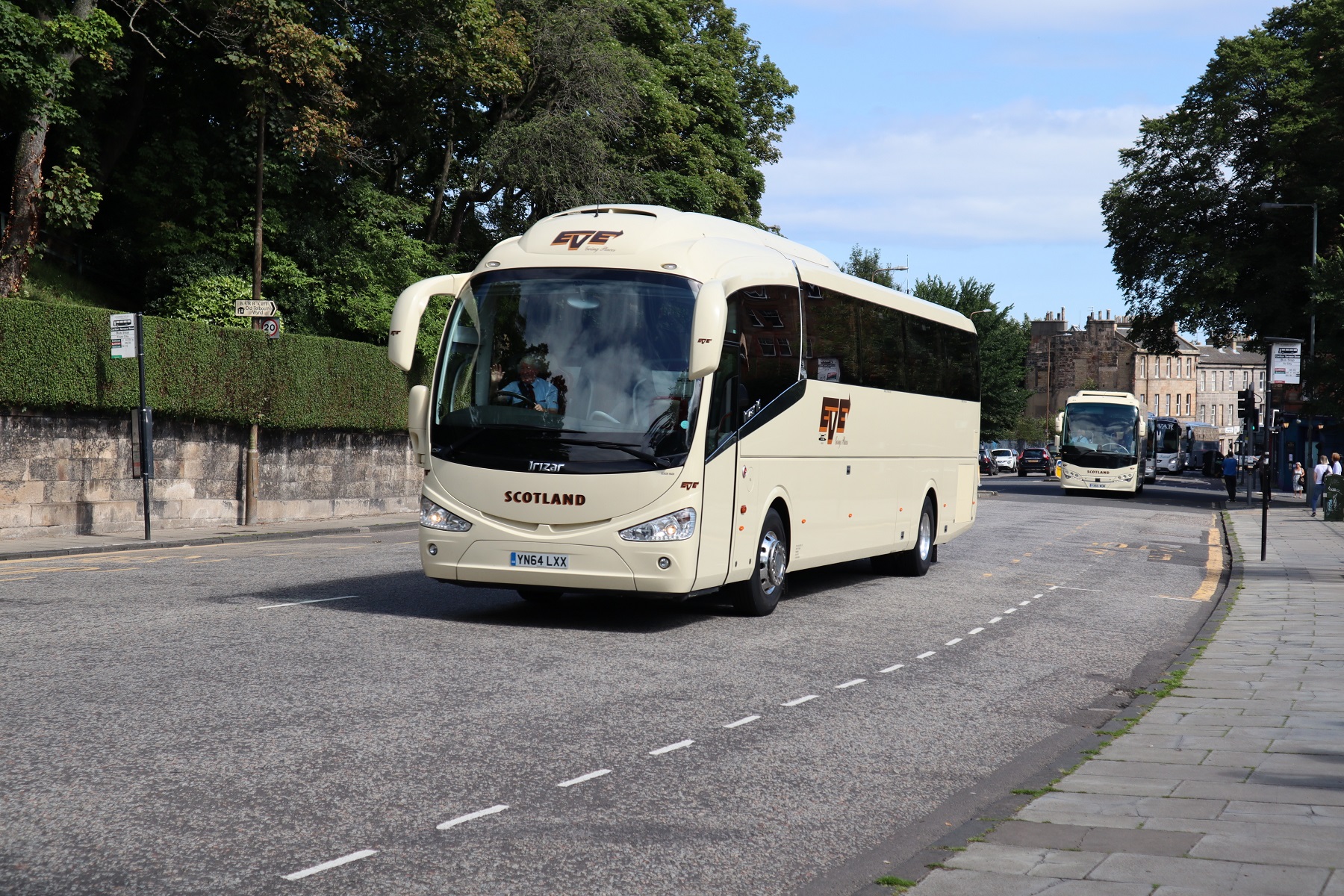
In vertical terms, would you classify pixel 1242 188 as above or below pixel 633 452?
above

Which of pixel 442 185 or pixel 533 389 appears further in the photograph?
pixel 442 185

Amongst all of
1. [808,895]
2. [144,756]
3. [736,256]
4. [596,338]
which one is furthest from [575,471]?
[808,895]

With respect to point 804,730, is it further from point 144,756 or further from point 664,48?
point 664,48

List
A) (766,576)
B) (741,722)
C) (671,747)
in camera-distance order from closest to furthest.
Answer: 1. (671,747)
2. (741,722)
3. (766,576)

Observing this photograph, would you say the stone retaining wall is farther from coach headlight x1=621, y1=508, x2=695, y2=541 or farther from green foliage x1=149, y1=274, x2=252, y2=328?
coach headlight x1=621, y1=508, x2=695, y2=541

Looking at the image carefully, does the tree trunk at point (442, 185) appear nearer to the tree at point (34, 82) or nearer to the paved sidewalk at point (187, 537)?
the paved sidewalk at point (187, 537)

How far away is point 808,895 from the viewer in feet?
15.8

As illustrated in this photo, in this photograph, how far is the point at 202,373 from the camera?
24500 mm

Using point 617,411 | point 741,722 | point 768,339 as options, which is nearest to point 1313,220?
point 768,339

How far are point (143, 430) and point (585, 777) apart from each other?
17.3 meters

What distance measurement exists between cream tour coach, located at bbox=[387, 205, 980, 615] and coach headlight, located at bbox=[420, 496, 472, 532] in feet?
0.05

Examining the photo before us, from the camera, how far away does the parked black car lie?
3305 inches

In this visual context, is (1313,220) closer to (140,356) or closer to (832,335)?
(832,335)

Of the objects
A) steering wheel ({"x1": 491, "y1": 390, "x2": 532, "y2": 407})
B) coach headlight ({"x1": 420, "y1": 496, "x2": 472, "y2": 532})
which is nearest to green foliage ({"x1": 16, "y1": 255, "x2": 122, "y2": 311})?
coach headlight ({"x1": 420, "y1": 496, "x2": 472, "y2": 532})
